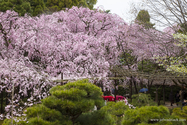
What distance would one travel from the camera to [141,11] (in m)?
8.20

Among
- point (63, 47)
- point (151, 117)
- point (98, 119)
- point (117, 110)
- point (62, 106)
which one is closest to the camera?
point (151, 117)

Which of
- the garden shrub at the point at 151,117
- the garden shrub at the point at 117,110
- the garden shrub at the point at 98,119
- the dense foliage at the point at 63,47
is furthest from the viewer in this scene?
the dense foliage at the point at 63,47

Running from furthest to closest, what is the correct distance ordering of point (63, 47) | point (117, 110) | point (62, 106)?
point (63, 47) → point (117, 110) → point (62, 106)

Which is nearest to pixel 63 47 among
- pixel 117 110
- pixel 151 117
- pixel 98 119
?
pixel 117 110

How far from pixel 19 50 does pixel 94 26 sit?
4.68m

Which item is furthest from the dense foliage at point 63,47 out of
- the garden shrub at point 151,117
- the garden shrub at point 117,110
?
the garden shrub at point 151,117

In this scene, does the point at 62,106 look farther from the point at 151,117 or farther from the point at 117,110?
the point at 117,110

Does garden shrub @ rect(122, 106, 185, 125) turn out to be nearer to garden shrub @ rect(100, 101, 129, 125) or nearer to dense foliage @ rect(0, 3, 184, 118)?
garden shrub @ rect(100, 101, 129, 125)

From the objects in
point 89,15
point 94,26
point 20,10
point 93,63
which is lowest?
point 93,63

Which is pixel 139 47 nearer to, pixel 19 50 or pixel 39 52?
pixel 39 52

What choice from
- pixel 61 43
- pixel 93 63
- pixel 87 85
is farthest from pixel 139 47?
pixel 87 85

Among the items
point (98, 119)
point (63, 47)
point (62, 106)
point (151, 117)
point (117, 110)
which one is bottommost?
point (117, 110)

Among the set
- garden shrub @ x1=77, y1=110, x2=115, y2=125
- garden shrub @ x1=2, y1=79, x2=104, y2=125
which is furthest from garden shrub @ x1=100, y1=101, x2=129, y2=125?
garden shrub @ x1=2, y1=79, x2=104, y2=125

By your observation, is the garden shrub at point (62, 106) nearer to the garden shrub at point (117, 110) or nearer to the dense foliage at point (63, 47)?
the garden shrub at point (117, 110)
